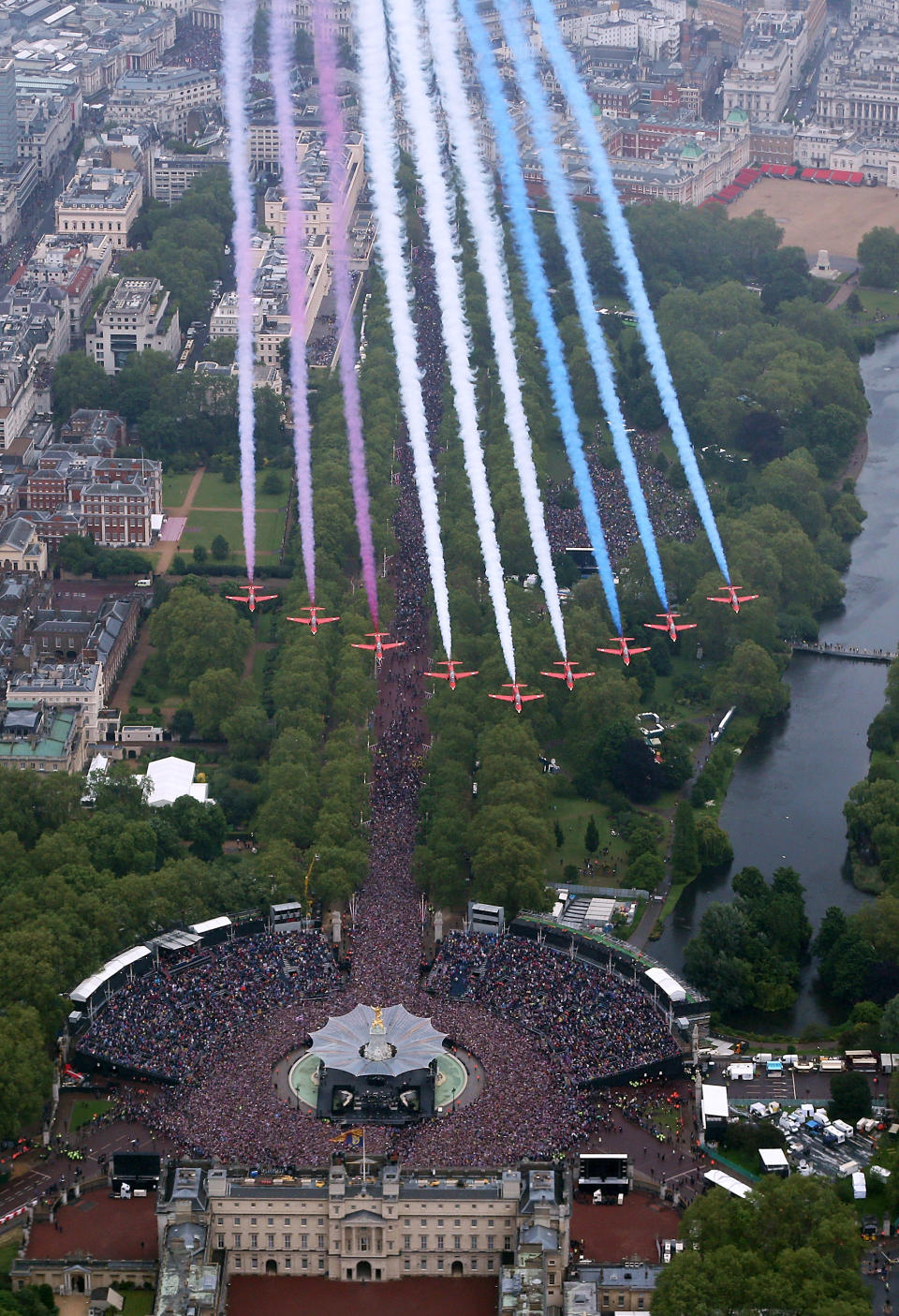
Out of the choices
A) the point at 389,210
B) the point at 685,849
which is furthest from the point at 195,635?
the point at 685,849

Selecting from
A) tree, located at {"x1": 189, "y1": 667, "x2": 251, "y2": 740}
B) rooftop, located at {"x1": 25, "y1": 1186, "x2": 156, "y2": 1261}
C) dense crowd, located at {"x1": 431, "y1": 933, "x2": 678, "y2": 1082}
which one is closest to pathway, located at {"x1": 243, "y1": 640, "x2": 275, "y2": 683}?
tree, located at {"x1": 189, "y1": 667, "x2": 251, "y2": 740}

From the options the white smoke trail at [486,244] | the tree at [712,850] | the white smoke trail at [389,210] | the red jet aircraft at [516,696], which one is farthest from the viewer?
the red jet aircraft at [516,696]

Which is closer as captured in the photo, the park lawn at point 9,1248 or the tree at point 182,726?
the park lawn at point 9,1248

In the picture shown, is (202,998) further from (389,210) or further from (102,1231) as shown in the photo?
(389,210)

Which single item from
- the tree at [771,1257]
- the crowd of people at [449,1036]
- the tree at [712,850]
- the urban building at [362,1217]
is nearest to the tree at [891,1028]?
the crowd of people at [449,1036]

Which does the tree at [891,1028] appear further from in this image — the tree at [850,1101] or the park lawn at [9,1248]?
the park lawn at [9,1248]

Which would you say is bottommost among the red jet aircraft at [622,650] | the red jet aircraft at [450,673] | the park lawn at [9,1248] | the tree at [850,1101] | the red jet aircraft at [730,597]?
the park lawn at [9,1248]
